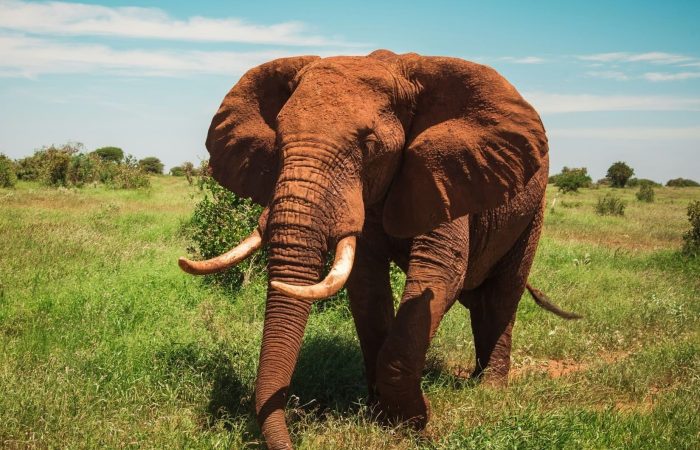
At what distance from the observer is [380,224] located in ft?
16.6

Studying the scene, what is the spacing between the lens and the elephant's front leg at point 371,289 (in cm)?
516

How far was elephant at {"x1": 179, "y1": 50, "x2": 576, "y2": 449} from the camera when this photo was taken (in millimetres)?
3727

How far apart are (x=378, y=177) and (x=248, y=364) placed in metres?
2.05

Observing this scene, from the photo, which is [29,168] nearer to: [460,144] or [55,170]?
[55,170]

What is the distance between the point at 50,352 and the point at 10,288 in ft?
7.24

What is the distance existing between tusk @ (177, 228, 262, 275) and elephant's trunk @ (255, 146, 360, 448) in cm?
11

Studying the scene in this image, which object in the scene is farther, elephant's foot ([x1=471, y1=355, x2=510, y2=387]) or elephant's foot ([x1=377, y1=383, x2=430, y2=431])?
elephant's foot ([x1=471, y1=355, x2=510, y2=387])

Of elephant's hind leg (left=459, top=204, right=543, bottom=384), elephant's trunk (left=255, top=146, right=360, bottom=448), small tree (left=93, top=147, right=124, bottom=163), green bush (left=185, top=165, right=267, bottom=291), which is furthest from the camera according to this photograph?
small tree (left=93, top=147, right=124, bottom=163)

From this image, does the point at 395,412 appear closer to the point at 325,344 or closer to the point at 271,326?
the point at 271,326

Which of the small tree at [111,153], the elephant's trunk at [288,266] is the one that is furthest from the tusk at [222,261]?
the small tree at [111,153]

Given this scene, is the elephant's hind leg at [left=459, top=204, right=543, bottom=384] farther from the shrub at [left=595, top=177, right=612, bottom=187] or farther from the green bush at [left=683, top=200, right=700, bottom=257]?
the shrub at [left=595, top=177, right=612, bottom=187]

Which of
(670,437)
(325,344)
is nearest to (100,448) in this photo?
(325,344)

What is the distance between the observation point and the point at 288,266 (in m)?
3.67

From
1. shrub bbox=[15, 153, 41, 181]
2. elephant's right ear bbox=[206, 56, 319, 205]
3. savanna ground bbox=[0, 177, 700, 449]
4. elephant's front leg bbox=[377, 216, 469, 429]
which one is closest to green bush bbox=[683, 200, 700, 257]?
savanna ground bbox=[0, 177, 700, 449]
